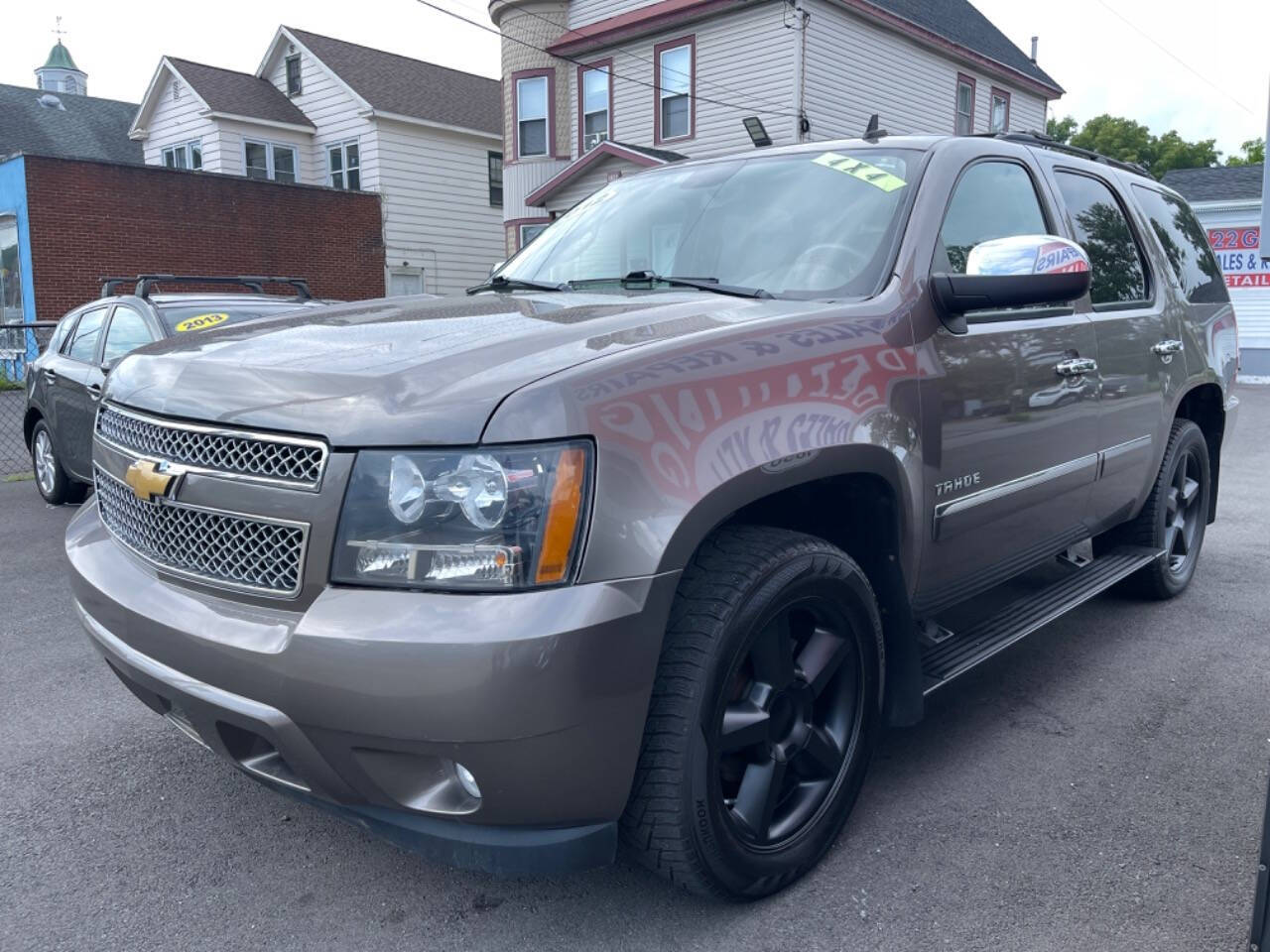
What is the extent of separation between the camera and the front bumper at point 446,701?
195 cm

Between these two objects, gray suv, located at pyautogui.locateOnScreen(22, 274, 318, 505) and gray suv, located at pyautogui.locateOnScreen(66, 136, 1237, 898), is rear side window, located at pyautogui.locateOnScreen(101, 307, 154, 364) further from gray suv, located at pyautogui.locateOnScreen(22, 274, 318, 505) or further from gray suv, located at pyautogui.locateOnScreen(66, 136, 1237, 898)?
gray suv, located at pyautogui.locateOnScreen(66, 136, 1237, 898)

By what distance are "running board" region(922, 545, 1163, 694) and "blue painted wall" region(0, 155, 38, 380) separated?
2029cm

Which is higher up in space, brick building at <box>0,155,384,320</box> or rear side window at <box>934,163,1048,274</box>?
brick building at <box>0,155,384,320</box>

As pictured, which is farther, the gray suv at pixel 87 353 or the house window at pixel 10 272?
the house window at pixel 10 272

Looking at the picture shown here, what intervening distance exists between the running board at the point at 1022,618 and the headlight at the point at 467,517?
1.42m

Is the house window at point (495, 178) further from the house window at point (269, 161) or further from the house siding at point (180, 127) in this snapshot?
the house siding at point (180, 127)

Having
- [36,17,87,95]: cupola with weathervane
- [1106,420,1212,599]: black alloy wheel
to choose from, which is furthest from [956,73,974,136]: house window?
[36,17,87,95]: cupola with weathervane

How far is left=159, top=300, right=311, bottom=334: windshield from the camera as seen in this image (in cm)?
674

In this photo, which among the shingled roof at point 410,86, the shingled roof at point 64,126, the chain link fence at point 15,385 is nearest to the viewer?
the chain link fence at point 15,385

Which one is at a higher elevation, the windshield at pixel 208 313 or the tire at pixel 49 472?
the windshield at pixel 208 313

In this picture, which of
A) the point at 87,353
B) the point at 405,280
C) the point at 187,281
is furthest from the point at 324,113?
the point at 87,353

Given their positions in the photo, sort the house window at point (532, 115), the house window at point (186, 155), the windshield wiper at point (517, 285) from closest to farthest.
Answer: the windshield wiper at point (517, 285) → the house window at point (532, 115) → the house window at point (186, 155)

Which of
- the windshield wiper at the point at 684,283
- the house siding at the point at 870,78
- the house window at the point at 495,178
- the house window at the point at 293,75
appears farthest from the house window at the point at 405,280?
the windshield wiper at the point at 684,283

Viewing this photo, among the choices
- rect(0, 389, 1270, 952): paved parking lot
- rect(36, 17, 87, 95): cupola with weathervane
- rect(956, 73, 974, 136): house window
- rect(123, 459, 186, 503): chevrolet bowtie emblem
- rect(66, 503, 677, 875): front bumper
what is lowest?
rect(0, 389, 1270, 952): paved parking lot
